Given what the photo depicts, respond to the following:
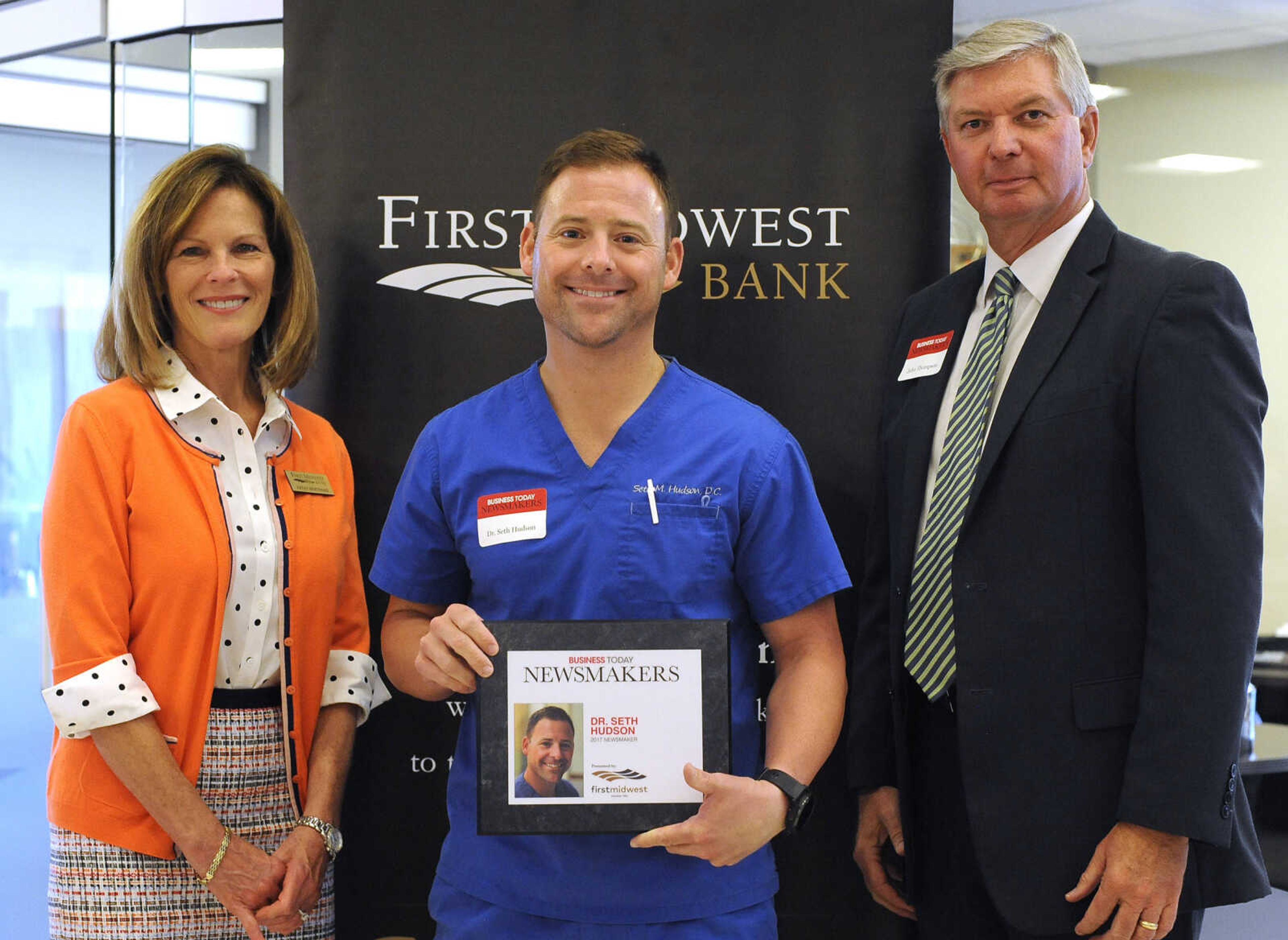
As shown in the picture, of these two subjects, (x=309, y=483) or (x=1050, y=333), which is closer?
(x=1050, y=333)

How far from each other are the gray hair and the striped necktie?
1.03 feet

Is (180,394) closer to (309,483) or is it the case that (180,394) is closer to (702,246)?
(309,483)

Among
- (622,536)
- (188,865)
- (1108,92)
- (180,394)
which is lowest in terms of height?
(188,865)

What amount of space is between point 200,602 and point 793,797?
1.03 meters

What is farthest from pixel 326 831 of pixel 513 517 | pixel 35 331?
pixel 35 331

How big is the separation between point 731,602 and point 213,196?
1181 mm

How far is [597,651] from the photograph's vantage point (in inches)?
64.6

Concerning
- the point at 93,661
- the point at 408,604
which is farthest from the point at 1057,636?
the point at 93,661

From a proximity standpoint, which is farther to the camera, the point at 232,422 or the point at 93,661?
the point at 232,422

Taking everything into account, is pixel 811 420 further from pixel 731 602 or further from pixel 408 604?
pixel 408 604

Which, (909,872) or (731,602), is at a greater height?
(731,602)

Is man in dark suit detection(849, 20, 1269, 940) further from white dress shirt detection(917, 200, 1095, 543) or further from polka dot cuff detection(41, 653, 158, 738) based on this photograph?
polka dot cuff detection(41, 653, 158, 738)

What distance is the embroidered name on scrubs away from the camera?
6.03ft

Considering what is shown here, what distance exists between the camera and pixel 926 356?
81.0 inches
